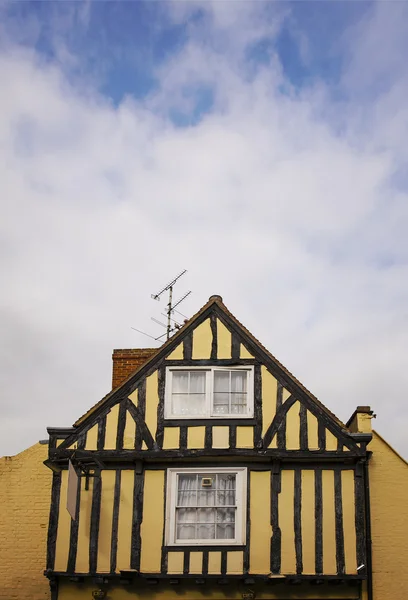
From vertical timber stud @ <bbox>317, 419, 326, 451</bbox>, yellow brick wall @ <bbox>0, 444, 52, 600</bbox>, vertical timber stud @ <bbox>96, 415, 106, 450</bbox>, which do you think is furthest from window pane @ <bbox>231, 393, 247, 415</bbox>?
yellow brick wall @ <bbox>0, 444, 52, 600</bbox>

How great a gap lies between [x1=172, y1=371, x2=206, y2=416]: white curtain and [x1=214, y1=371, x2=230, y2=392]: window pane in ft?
0.79

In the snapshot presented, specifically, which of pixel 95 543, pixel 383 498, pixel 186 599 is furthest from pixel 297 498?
pixel 95 543

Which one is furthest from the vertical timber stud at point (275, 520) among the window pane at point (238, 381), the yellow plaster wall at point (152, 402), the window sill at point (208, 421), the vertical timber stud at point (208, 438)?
the yellow plaster wall at point (152, 402)

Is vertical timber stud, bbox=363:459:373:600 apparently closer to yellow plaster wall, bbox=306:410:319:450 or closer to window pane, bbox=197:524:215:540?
yellow plaster wall, bbox=306:410:319:450

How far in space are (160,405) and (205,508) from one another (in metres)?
2.07

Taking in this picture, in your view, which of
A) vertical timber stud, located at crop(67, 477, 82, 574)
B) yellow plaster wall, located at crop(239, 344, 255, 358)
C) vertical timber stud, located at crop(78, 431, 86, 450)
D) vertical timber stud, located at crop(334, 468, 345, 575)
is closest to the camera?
vertical timber stud, located at crop(334, 468, 345, 575)

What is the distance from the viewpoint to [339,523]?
1416 cm

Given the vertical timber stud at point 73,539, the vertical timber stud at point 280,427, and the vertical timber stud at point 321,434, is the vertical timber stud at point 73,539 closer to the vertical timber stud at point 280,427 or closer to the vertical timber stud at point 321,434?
the vertical timber stud at point 280,427

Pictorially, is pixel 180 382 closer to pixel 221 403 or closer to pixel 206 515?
pixel 221 403

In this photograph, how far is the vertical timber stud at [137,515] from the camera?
14.2 meters

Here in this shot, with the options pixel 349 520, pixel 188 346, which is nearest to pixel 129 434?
pixel 188 346

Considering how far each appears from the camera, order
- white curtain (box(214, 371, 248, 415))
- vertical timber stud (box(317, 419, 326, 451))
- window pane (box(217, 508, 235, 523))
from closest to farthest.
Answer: window pane (box(217, 508, 235, 523)), vertical timber stud (box(317, 419, 326, 451)), white curtain (box(214, 371, 248, 415))

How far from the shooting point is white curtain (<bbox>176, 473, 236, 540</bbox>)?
14320mm

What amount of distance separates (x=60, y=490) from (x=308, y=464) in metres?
4.61
